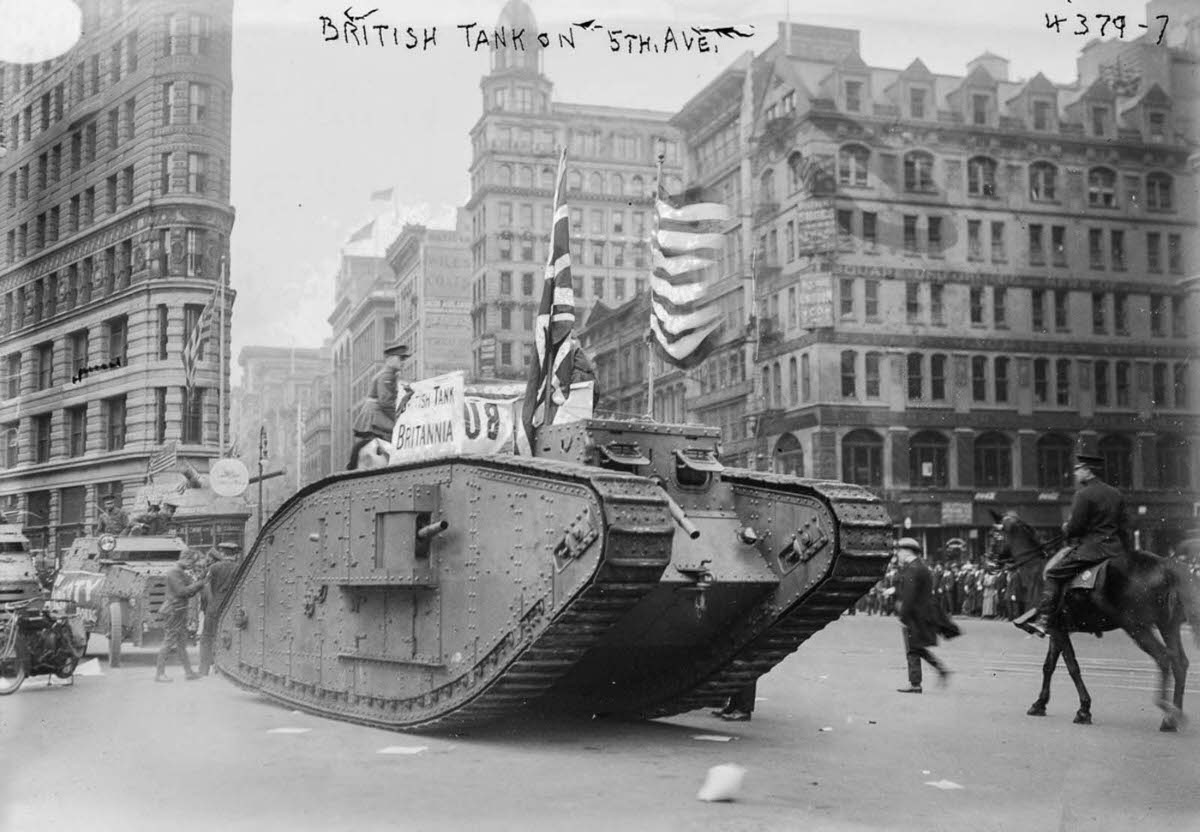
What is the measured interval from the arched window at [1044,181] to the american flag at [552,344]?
22.5 m

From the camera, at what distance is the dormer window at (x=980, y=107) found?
32.7 metres

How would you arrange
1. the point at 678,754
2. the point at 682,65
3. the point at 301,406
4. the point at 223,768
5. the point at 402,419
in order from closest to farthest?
1. the point at 223,768
2. the point at 678,754
3. the point at 682,65
4. the point at 402,419
5. the point at 301,406

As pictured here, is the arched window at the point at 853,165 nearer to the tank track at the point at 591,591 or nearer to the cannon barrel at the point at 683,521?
the cannon barrel at the point at 683,521

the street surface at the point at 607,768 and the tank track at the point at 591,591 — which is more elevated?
the tank track at the point at 591,591

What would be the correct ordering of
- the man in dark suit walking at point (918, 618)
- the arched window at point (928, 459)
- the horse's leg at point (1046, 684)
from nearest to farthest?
the horse's leg at point (1046, 684), the man in dark suit walking at point (918, 618), the arched window at point (928, 459)

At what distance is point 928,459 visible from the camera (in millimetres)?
34656

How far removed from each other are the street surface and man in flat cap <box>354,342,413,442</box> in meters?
2.75

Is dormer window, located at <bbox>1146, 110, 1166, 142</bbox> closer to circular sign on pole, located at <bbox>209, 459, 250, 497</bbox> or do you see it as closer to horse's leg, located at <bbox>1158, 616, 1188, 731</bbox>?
horse's leg, located at <bbox>1158, 616, 1188, 731</bbox>

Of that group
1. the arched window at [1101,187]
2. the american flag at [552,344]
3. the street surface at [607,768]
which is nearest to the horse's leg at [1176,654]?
the street surface at [607,768]

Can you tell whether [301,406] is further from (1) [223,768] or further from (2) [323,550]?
(1) [223,768]

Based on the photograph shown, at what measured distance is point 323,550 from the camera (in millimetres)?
12203

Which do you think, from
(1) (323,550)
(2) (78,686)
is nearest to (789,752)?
(1) (323,550)

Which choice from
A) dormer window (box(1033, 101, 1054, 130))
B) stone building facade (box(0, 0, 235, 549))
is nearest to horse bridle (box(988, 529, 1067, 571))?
stone building facade (box(0, 0, 235, 549))

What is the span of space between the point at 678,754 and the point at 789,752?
89cm
